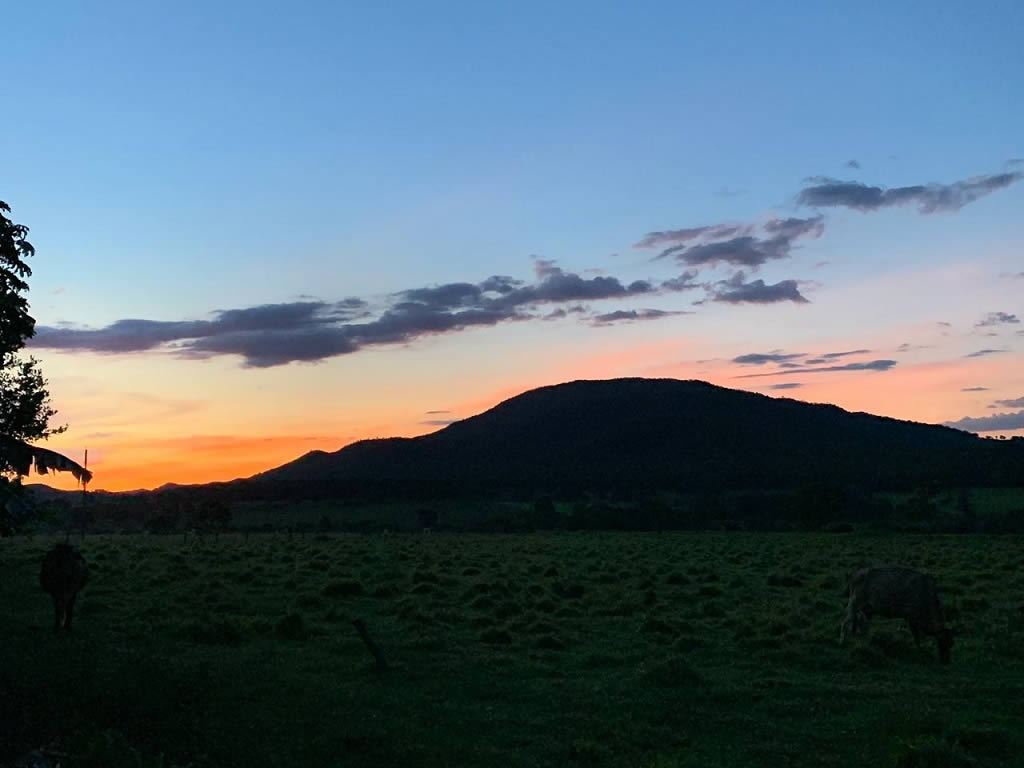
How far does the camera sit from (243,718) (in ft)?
38.9

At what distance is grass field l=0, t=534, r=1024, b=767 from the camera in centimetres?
1095

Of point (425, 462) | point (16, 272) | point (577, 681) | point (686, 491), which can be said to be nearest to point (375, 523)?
point (686, 491)

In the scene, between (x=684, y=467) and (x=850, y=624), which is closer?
(x=850, y=624)

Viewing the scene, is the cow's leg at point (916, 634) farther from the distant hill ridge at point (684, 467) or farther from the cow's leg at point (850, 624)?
the distant hill ridge at point (684, 467)

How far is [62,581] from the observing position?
18.2 metres

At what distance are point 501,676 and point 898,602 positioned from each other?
838 cm

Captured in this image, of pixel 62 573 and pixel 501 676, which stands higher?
pixel 62 573

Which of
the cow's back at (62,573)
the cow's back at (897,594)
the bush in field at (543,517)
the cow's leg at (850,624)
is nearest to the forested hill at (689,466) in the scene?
the bush in field at (543,517)

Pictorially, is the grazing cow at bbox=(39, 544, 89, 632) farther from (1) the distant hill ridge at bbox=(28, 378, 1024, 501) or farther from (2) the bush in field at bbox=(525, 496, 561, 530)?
(1) the distant hill ridge at bbox=(28, 378, 1024, 501)

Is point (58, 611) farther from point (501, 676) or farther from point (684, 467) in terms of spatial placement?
point (684, 467)

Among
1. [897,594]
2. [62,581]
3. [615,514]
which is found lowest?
[615,514]

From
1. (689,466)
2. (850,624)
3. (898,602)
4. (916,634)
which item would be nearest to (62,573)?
(850,624)

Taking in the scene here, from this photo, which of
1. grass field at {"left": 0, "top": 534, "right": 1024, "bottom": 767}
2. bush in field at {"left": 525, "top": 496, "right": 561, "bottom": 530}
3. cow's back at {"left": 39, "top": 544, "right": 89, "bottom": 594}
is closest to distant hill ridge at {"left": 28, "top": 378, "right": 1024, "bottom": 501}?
bush in field at {"left": 525, "top": 496, "right": 561, "bottom": 530}

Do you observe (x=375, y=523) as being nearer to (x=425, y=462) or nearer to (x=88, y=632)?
(x=425, y=462)
